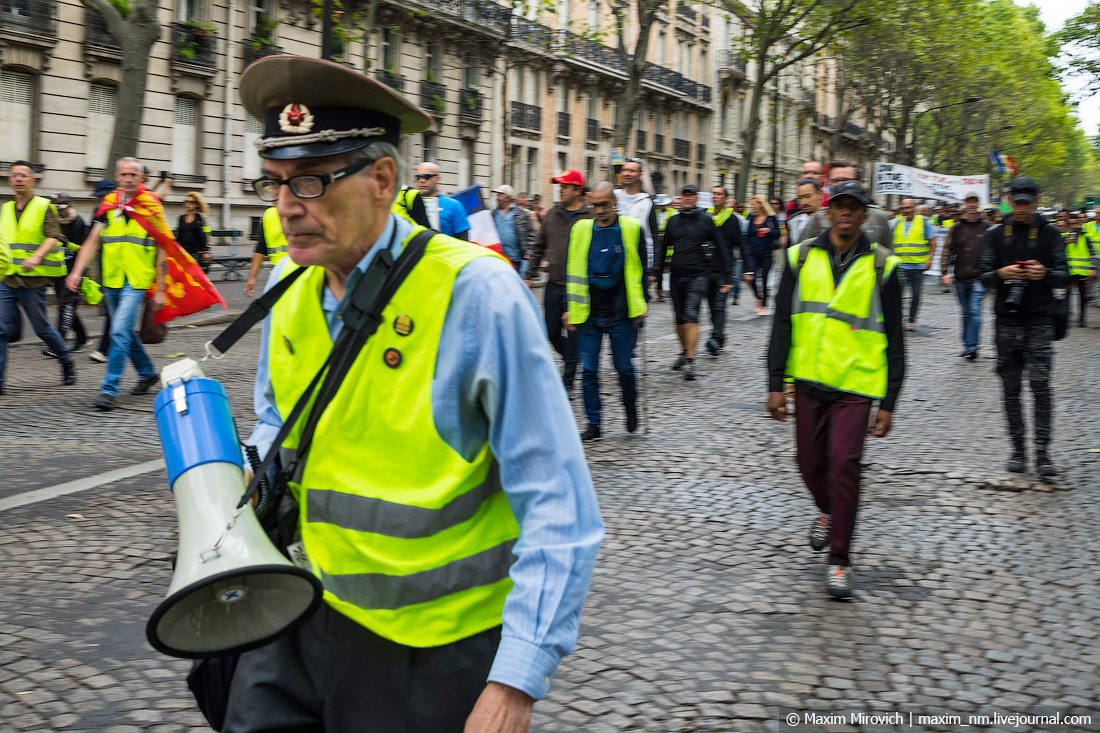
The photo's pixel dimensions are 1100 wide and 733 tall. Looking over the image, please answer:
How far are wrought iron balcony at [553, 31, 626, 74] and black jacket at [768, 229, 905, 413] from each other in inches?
1443

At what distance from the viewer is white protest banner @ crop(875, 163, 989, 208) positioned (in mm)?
34062

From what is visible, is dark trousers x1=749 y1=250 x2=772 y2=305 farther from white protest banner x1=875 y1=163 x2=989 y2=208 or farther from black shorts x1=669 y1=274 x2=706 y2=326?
white protest banner x1=875 y1=163 x2=989 y2=208

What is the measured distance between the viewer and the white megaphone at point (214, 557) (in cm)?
170

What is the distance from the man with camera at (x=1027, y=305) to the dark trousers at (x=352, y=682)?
6744mm

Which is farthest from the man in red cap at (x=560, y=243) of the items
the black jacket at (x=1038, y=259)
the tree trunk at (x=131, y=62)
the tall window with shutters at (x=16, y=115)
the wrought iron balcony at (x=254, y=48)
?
the wrought iron balcony at (x=254, y=48)

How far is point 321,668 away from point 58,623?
2826 millimetres

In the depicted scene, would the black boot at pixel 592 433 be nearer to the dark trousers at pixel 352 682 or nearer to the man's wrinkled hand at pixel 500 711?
the dark trousers at pixel 352 682

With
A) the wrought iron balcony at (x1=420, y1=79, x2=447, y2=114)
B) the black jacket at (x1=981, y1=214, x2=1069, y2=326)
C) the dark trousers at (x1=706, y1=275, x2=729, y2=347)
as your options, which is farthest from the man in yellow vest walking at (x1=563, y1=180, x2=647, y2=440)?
the wrought iron balcony at (x1=420, y1=79, x2=447, y2=114)

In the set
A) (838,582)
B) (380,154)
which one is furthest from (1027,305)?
(380,154)

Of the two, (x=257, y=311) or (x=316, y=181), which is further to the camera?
(x=257, y=311)

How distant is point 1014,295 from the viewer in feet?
25.8

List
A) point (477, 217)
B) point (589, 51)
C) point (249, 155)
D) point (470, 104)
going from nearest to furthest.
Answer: point (477, 217) → point (249, 155) → point (470, 104) → point (589, 51)

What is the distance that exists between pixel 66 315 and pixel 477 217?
5.77 m

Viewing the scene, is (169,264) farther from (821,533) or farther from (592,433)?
(821,533)
